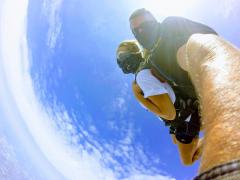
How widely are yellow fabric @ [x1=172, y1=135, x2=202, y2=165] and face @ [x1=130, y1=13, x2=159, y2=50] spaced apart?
5.95 ft

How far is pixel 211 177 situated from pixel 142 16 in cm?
389

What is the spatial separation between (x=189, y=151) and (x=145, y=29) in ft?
7.25

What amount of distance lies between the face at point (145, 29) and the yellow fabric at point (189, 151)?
1.82m

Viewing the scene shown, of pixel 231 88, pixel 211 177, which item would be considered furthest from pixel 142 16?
pixel 211 177

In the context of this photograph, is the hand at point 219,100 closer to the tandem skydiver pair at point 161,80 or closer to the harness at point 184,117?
the tandem skydiver pair at point 161,80

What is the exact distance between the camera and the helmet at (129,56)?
4.82 meters

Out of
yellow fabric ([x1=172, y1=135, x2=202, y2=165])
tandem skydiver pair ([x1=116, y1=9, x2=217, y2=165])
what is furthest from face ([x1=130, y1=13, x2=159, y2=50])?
yellow fabric ([x1=172, y1=135, x2=202, y2=165])

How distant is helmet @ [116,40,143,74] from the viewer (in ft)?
15.8

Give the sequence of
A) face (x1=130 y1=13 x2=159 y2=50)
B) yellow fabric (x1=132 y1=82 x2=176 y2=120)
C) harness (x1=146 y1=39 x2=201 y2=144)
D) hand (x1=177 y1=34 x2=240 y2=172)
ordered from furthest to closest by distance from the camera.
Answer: harness (x1=146 y1=39 x2=201 y2=144)
yellow fabric (x1=132 y1=82 x2=176 y2=120)
face (x1=130 y1=13 x2=159 y2=50)
hand (x1=177 y1=34 x2=240 y2=172)

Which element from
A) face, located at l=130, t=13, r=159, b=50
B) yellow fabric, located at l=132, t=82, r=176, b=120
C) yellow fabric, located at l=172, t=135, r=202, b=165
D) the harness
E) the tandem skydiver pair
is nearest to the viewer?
the tandem skydiver pair

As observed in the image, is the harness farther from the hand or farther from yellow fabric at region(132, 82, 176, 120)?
the hand

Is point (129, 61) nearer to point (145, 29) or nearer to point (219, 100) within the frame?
point (145, 29)

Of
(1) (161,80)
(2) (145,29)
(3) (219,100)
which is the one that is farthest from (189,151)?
(3) (219,100)

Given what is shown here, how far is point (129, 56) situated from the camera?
4.84m
